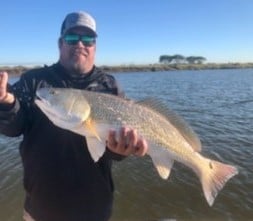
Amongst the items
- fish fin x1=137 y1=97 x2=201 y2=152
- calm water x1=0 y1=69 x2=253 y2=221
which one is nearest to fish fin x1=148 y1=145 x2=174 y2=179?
fish fin x1=137 y1=97 x2=201 y2=152

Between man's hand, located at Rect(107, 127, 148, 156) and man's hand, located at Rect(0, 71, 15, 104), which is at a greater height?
man's hand, located at Rect(0, 71, 15, 104)

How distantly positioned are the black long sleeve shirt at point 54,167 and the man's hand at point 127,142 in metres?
0.24

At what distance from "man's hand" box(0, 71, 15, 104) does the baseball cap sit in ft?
3.22

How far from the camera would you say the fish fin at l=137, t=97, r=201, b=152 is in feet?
11.5

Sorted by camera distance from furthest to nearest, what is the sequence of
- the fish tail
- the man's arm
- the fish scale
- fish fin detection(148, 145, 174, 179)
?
1. the fish tail
2. fish fin detection(148, 145, 174, 179)
3. the fish scale
4. the man's arm

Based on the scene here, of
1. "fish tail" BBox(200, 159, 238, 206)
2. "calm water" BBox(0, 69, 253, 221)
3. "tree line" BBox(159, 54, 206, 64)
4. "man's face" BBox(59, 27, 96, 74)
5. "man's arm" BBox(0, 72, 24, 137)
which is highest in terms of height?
"man's face" BBox(59, 27, 96, 74)

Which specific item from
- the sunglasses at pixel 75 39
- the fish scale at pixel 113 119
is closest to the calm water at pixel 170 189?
the fish scale at pixel 113 119

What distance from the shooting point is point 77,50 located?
3518mm

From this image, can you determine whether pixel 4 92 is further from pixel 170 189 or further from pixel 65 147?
pixel 170 189

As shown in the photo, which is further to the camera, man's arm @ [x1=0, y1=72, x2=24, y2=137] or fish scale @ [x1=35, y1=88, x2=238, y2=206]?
fish scale @ [x1=35, y1=88, x2=238, y2=206]

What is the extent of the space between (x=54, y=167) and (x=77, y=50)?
1205 mm

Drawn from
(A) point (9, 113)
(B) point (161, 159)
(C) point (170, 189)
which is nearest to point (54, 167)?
(A) point (9, 113)

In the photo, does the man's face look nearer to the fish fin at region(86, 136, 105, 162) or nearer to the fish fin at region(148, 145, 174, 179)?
the fish fin at region(86, 136, 105, 162)

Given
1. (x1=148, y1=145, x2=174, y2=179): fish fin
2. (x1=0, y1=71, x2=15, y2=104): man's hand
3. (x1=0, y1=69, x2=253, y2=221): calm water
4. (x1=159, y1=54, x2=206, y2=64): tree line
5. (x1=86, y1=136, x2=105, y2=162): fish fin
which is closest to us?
(x1=0, y1=71, x2=15, y2=104): man's hand
